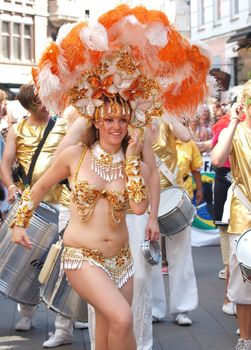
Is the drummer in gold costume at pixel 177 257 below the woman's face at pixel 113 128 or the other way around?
below

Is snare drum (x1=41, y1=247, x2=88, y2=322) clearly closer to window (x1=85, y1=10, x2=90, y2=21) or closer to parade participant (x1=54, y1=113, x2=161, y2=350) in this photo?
parade participant (x1=54, y1=113, x2=161, y2=350)

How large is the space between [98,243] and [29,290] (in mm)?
1692

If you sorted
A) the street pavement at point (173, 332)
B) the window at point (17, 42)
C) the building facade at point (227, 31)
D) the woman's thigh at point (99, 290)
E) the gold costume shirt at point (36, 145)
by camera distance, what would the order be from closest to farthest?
the woman's thigh at point (99, 290), the street pavement at point (173, 332), the gold costume shirt at point (36, 145), the building facade at point (227, 31), the window at point (17, 42)

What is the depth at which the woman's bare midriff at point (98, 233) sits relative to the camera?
4699 mm

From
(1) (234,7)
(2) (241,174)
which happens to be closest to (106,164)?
(2) (241,174)

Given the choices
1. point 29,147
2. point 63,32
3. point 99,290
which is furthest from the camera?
point 29,147

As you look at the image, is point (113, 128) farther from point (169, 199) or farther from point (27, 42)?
point (27, 42)

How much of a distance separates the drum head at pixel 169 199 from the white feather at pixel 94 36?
2.20 m

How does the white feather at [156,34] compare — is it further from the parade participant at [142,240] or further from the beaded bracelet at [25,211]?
the beaded bracelet at [25,211]

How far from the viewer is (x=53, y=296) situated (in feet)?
19.2

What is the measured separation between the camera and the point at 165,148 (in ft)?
23.1

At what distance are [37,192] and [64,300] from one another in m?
1.20

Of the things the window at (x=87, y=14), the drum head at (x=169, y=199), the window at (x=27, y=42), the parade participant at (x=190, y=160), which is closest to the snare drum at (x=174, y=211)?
the drum head at (x=169, y=199)

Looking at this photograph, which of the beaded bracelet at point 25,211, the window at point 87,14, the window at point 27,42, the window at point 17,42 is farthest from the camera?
the window at point 27,42
